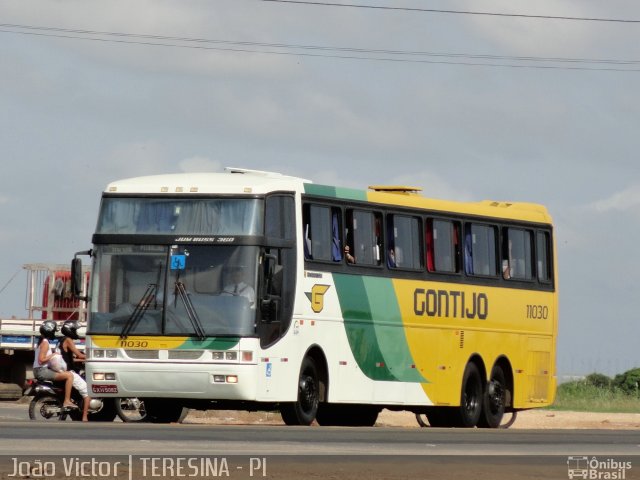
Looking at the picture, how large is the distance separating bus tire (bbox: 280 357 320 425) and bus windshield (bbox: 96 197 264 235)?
2.21 metres

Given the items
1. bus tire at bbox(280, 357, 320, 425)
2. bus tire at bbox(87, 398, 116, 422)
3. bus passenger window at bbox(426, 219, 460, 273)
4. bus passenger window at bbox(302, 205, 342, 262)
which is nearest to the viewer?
bus tire at bbox(280, 357, 320, 425)

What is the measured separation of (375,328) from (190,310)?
150 inches

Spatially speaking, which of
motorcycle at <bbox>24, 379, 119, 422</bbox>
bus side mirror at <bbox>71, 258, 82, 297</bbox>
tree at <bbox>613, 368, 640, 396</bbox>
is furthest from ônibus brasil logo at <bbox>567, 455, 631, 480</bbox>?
tree at <bbox>613, 368, 640, 396</bbox>

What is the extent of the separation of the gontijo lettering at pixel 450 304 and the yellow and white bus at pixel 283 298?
0.09ft

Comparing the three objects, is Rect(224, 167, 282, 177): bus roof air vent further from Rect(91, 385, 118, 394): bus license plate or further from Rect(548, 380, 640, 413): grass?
Rect(548, 380, 640, 413): grass

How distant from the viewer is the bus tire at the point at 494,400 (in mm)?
30125

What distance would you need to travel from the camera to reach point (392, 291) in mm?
27766

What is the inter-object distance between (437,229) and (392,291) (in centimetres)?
178

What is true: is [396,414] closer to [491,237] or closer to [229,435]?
[491,237]

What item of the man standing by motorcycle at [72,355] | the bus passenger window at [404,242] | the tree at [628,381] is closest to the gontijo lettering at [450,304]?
the bus passenger window at [404,242]

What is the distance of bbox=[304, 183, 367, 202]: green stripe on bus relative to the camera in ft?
85.0

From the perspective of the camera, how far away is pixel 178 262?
976 inches

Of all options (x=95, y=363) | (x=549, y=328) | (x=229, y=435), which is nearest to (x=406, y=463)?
Result: (x=229, y=435)

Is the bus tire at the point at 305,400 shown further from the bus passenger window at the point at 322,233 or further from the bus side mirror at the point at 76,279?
the bus side mirror at the point at 76,279
